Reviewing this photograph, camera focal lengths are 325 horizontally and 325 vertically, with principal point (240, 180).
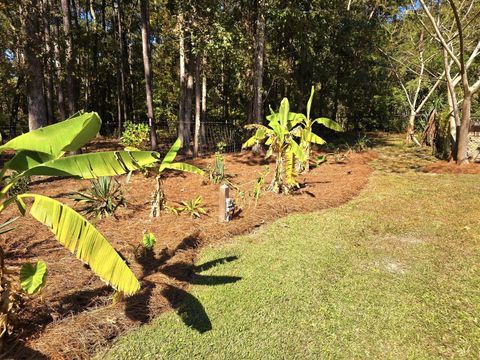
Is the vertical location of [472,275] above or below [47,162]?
below

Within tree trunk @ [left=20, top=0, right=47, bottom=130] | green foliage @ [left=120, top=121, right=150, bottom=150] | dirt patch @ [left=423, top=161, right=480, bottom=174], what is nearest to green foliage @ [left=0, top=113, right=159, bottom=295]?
green foliage @ [left=120, top=121, right=150, bottom=150]

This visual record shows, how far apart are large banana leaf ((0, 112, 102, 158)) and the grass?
199 centimetres

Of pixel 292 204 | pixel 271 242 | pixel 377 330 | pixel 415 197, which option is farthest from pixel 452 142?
pixel 377 330

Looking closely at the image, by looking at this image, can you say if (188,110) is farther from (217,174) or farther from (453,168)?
(453,168)

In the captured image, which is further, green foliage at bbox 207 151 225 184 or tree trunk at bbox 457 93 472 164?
tree trunk at bbox 457 93 472 164

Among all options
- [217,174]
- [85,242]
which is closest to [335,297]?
[85,242]

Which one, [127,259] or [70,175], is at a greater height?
[70,175]

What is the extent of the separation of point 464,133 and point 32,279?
41.8 ft

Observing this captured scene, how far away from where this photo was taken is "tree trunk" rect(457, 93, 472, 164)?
10.9m

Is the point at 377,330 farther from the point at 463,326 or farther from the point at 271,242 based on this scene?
the point at 271,242

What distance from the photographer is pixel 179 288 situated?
163 inches

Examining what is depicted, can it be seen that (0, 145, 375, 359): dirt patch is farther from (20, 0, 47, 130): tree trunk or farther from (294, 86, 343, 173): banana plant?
(20, 0, 47, 130): tree trunk

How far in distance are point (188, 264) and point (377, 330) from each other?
2.56 metres

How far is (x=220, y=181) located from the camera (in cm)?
869
